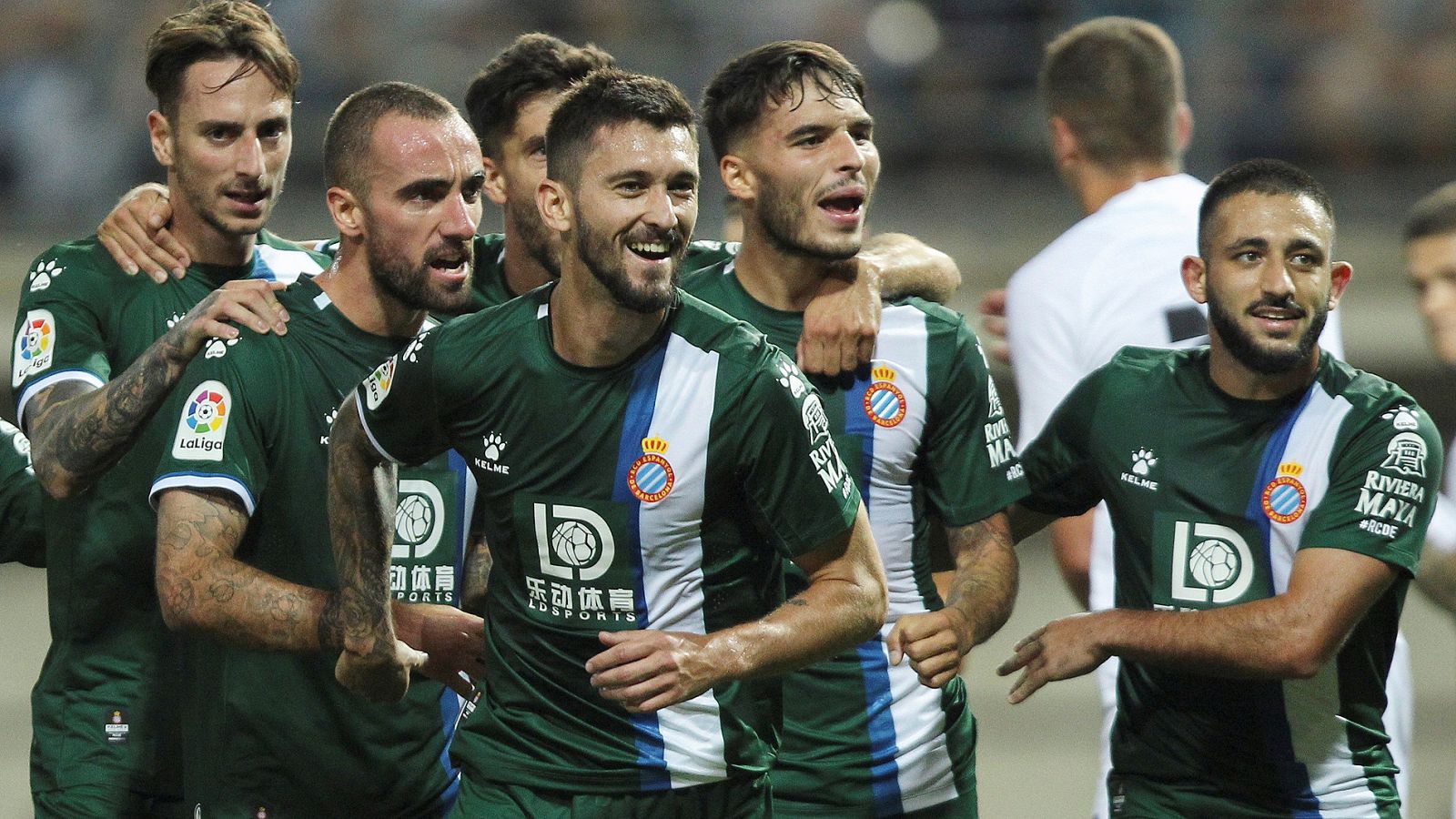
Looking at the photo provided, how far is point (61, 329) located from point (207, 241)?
42 centimetres

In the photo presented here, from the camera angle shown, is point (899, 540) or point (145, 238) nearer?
point (899, 540)

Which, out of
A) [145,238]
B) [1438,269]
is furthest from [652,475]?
[1438,269]

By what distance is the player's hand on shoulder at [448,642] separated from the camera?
4250 mm

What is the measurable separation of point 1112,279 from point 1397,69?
7538 millimetres

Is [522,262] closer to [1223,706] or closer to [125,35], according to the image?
[1223,706]

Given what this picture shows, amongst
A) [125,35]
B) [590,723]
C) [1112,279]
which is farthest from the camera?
[125,35]

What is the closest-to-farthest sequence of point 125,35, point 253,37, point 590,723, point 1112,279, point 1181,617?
point 590,723 → point 1181,617 → point 253,37 → point 1112,279 → point 125,35

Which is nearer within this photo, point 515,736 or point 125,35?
point 515,736

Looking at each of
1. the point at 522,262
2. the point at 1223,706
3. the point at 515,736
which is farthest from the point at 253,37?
the point at 1223,706

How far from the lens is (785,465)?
3760mm

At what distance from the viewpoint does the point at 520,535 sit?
3850 mm

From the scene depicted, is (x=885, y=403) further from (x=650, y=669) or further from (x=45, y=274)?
(x=45, y=274)

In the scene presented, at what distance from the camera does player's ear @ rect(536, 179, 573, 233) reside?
155 inches

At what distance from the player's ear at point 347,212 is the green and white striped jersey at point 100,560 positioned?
511 mm
